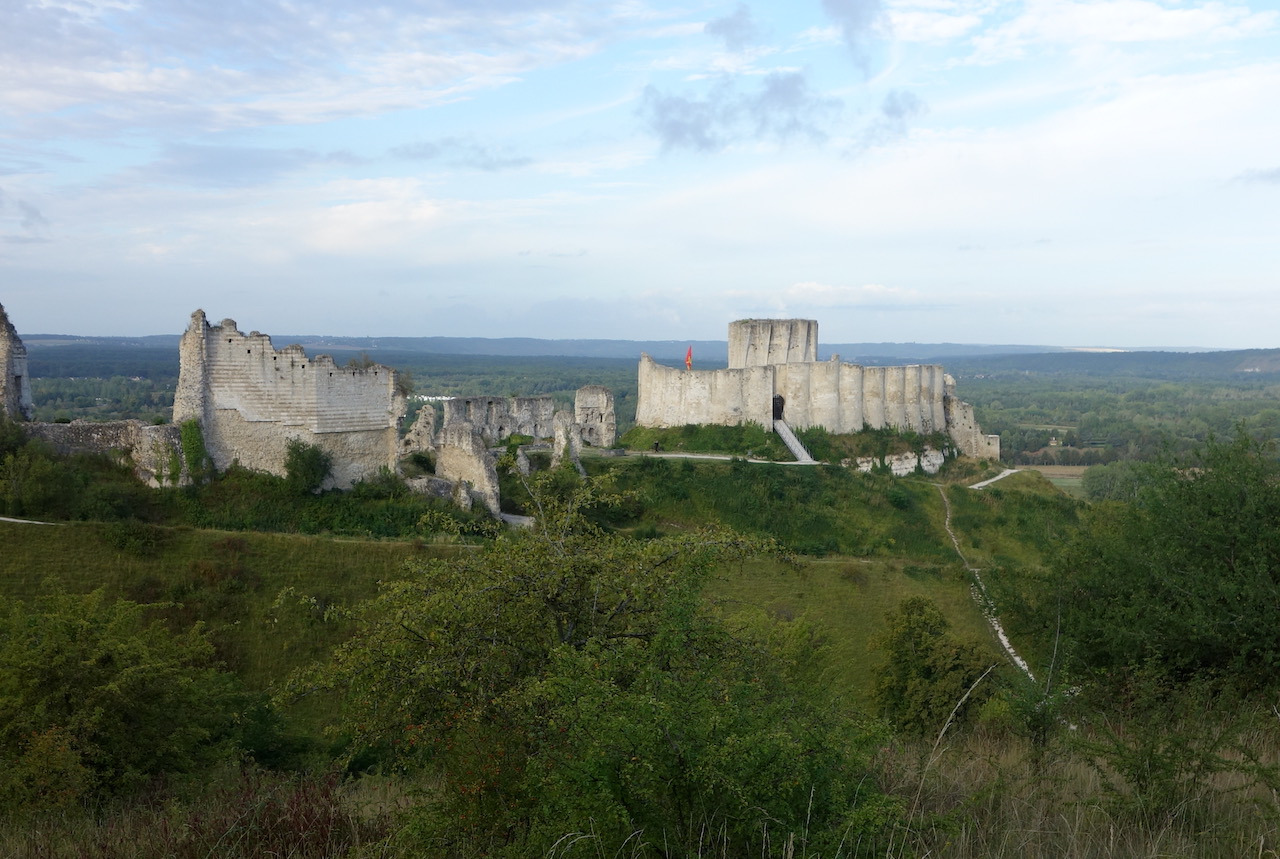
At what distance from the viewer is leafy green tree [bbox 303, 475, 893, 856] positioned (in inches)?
215

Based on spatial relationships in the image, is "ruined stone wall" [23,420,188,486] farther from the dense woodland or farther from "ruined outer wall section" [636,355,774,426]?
"ruined outer wall section" [636,355,774,426]

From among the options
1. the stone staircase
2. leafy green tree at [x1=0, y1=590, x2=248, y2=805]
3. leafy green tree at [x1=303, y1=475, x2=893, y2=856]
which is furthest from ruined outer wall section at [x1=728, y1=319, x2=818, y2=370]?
leafy green tree at [x1=303, y1=475, x2=893, y2=856]

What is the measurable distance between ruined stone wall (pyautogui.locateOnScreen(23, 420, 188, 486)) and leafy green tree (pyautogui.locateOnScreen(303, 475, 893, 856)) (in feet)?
57.1

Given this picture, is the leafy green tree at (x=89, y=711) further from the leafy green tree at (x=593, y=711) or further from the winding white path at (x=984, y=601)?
the winding white path at (x=984, y=601)

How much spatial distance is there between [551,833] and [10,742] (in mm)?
9400

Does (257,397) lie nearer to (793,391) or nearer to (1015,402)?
(793,391)

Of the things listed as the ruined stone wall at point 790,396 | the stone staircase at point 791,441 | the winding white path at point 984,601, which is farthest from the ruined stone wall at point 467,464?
the stone staircase at point 791,441

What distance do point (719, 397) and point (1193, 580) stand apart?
31.1 m

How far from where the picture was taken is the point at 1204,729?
7668mm

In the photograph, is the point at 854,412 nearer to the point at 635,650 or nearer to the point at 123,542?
the point at 123,542

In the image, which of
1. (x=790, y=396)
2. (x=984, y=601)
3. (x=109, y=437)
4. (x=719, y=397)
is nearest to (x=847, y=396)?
(x=790, y=396)

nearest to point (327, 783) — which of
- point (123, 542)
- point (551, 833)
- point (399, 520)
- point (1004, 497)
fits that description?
point (551, 833)

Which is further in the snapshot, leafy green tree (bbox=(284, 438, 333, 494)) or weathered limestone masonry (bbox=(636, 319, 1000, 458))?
weathered limestone masonry (bbox=(636, 319, 1000, 458))

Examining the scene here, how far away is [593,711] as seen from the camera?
616 cm
